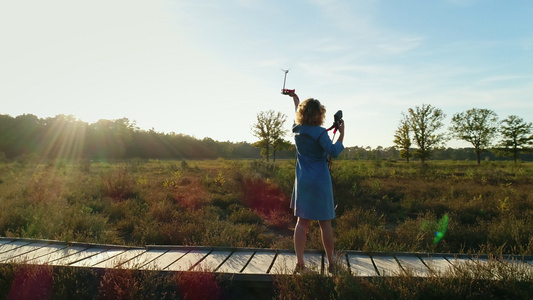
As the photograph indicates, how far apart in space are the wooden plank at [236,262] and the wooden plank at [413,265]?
5.88 feet

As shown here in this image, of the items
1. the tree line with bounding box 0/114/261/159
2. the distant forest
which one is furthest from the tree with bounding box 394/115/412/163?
the tree line with bounding box 0/114/261/159

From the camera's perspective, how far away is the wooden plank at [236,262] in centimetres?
380

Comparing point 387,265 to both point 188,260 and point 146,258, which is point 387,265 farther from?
point 146,258

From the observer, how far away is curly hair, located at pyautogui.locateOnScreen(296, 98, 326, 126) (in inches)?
144

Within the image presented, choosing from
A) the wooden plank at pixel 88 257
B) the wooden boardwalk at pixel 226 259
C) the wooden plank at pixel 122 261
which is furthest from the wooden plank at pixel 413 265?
the wooden plank at pixel 88 257

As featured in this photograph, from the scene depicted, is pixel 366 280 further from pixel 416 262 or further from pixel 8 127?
pixel 8 127

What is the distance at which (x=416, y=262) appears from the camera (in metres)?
3.99

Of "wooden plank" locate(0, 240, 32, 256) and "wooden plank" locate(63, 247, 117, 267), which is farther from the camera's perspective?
"wooden plank" locate(0, 240, 32, 256)

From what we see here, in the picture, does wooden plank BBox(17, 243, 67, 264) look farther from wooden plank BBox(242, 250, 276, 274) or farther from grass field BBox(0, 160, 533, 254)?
wooden plank BBox(242, 250, 276, 274)

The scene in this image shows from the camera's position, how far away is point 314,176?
3.62m

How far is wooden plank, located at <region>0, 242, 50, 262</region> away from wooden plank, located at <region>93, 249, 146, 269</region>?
3.52ft

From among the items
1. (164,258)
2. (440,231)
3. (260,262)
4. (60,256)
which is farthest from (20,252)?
(440,231)

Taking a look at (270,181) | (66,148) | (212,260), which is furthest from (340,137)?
(66,148)

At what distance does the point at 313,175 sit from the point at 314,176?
0.02m
